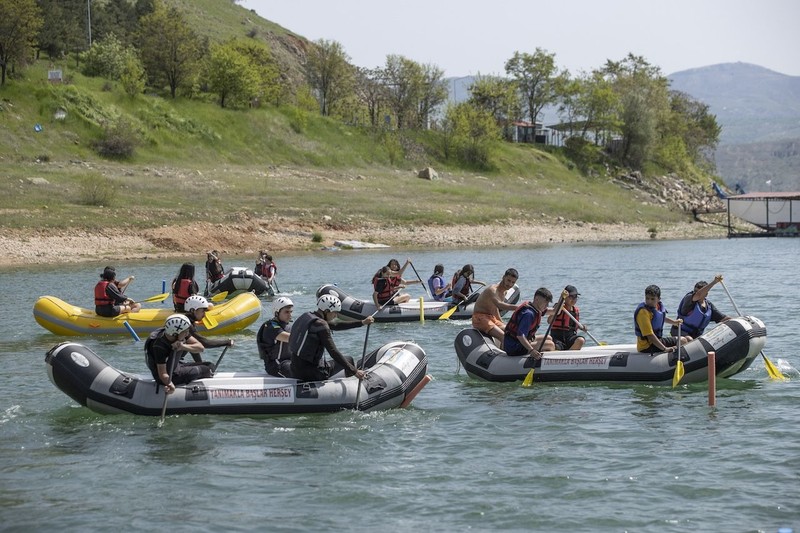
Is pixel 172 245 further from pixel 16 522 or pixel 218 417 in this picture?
pixel 16 522

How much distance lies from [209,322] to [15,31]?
42562 millimetres

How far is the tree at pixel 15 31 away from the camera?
56344 mm

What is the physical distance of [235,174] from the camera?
183 ft

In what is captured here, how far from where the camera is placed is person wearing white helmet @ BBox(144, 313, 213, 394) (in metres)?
12.9

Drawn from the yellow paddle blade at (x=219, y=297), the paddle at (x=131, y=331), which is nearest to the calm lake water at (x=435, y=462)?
the paddle at (x=131, y=331)

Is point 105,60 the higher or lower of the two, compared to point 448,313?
higher

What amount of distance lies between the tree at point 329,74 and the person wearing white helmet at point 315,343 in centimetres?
7411

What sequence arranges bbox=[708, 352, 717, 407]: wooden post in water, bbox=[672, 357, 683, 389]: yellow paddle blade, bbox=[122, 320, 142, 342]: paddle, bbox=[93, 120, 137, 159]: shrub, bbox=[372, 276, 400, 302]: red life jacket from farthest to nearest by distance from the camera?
bbox=[93, 120, 137, 159]: shrub, bbox=[372, 276, 400, 302]: red life jacket, bbox=[122, 320, 142, 342]: paddle, bbox=[672, 357, 683, 389]: yellow paddle blade, bbox=[708, 352, 717, 407]: wooden post in water

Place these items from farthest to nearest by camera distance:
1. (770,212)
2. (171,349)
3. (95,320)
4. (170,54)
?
1. (770,212)
2. (170,54)
3. (95,320)
4. (171,349)

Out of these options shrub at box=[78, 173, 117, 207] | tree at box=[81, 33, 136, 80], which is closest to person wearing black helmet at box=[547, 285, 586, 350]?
shrub at box=[78, 173, 117, 207]

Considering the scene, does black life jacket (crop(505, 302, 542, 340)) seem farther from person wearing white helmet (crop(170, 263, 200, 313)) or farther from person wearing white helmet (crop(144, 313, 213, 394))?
person wearing white helmet (crop(170, 263, 200, 313))

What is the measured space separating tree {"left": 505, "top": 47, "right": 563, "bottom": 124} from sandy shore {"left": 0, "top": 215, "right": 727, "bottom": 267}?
31323mm

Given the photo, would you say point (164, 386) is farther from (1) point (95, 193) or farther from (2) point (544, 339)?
(1) point (95, 193)

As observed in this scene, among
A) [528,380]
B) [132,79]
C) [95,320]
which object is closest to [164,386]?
[528,380]
